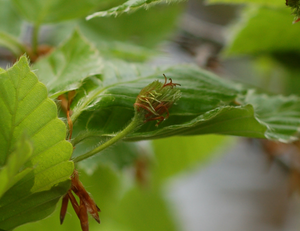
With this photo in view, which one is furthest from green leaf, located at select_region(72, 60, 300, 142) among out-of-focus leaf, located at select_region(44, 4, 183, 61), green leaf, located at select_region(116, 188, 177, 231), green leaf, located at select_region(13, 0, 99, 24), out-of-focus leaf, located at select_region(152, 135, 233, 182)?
green leaf, located at select_region(116, 188, 177, 231)

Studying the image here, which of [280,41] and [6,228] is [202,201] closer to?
[280,41]

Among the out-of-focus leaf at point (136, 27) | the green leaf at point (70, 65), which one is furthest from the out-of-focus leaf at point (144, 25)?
the green leaf at point (70, 65)

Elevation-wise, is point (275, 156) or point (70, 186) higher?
point (70, 186)

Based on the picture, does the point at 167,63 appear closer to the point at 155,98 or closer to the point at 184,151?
the point at 155,98

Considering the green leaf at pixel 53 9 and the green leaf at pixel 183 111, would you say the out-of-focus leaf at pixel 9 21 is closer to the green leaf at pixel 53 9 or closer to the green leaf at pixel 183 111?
the green leaf at pixel 53 9

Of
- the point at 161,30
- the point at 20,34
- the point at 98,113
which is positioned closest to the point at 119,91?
the point at 98,113

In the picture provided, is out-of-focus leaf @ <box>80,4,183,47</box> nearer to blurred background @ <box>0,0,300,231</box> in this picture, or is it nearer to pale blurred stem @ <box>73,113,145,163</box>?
blurred background @ <box>0,0,300,231</box>
